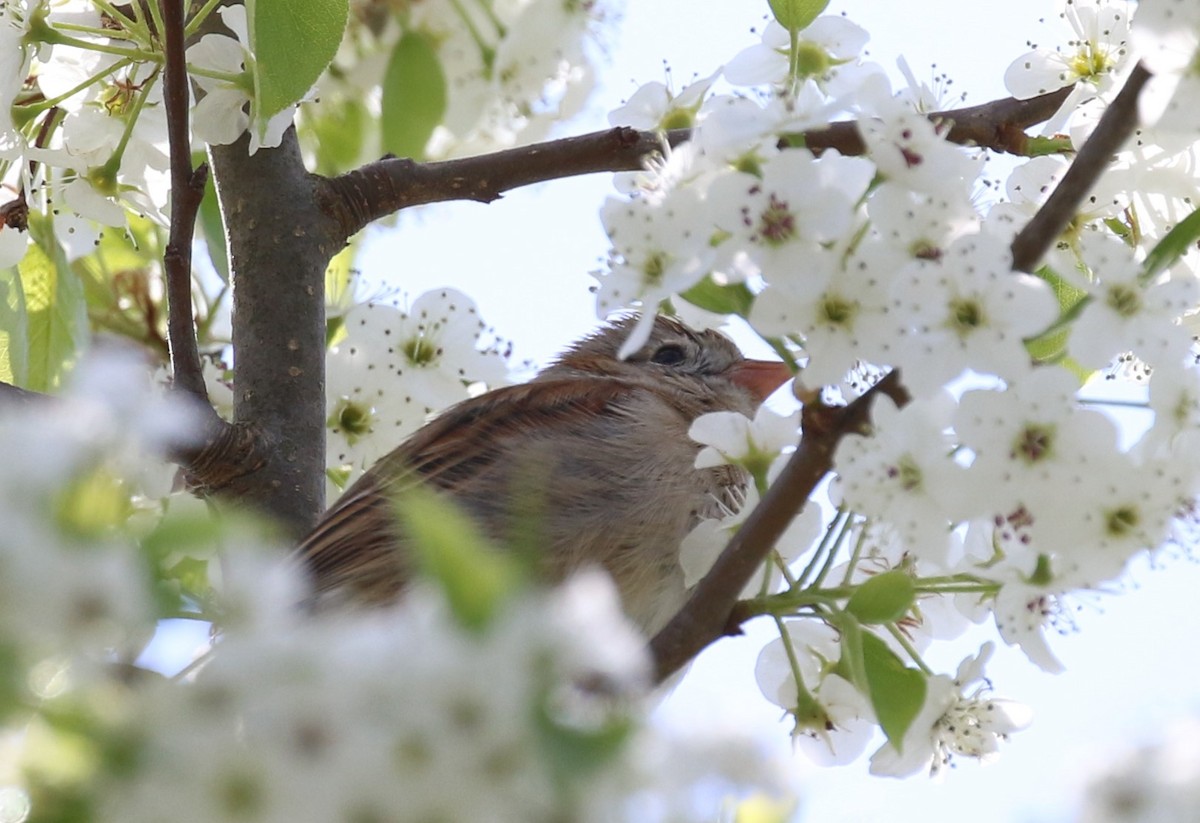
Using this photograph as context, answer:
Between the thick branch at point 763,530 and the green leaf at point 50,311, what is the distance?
175cm

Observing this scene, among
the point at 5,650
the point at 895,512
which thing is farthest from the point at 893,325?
the point at 5,650

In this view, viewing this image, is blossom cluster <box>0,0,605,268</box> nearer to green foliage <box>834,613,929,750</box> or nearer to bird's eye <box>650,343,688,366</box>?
bird's eye <box>650,343,688,366</box>

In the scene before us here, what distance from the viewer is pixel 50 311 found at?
342 centimetres

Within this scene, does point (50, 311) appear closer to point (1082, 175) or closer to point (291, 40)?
point (291, 40)

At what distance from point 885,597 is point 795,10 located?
0.99 meters

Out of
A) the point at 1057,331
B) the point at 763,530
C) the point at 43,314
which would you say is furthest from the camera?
the point at 43,314

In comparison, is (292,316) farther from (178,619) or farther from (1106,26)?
(178,619)

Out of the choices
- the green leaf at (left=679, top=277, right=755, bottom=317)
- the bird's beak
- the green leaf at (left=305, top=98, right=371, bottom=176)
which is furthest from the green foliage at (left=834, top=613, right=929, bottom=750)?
the bird's beak

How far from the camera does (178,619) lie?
1138 mm

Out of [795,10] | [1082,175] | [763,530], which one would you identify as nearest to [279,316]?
[795,10]

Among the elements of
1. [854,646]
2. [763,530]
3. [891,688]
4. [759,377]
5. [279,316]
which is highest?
[279,316]

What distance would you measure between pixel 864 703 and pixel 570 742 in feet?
5.30

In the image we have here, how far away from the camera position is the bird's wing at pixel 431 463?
3381 mm

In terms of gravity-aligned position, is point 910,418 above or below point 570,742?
below
